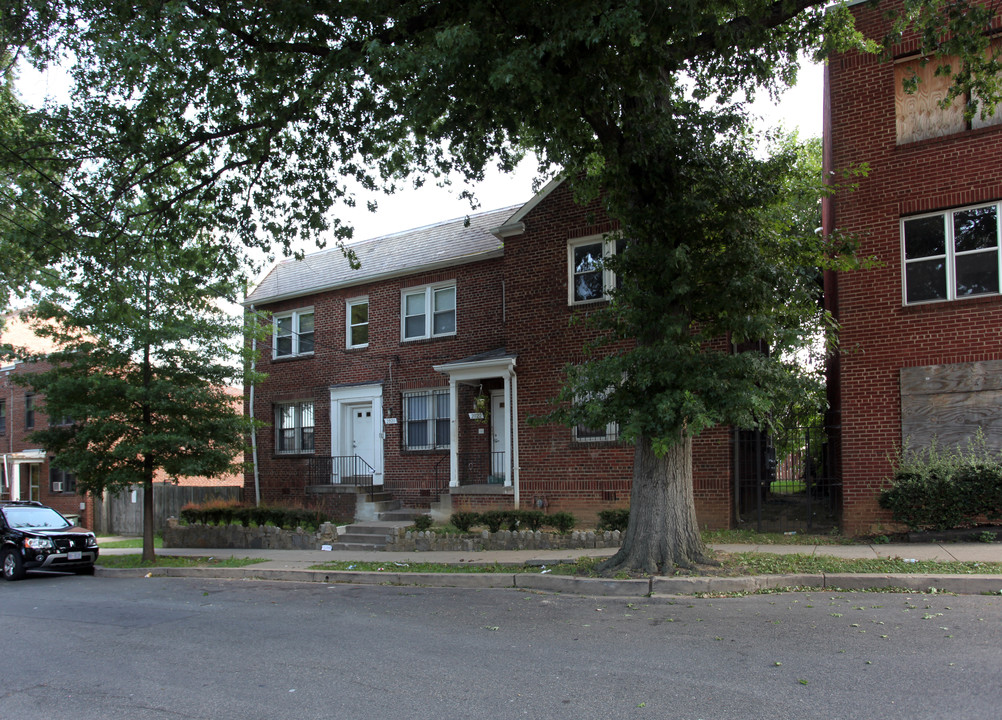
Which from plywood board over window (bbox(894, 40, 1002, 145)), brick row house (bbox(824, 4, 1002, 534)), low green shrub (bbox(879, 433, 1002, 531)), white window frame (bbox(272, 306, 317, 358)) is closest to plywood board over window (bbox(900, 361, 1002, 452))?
brick row house (bbox(824, 4, 1002, 534))

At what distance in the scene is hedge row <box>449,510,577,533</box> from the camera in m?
14.3

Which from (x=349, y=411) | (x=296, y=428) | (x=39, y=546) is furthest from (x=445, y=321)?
(x=39, y=546)

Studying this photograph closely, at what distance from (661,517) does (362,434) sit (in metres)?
12.4

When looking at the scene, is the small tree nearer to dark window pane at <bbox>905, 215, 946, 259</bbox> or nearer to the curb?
the curb

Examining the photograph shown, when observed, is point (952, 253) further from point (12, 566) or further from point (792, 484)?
point (12, 566)

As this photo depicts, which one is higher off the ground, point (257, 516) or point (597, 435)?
point (597, 435)

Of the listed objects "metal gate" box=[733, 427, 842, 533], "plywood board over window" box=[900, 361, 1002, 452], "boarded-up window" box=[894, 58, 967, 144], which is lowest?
"metal gate" box=[733, 427, 842, 533]

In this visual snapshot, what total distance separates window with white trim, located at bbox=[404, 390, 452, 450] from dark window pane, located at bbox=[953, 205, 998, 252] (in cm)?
1154

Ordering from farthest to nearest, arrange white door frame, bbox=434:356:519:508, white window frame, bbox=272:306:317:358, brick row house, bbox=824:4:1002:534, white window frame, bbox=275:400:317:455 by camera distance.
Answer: white window frame, bbox=272:306:317:358 < white window frame, bbox=275:400:317:455 < white door frame, bbox=434:356:519:508 < brick row house, bbox=824:4:1002:534

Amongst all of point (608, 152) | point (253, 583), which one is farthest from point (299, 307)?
point (608, 152)

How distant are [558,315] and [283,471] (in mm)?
10173

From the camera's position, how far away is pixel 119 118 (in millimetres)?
10555

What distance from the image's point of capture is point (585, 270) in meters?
16.6

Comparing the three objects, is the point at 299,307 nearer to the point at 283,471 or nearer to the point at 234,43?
the point at 283,471
